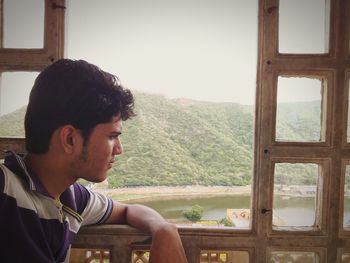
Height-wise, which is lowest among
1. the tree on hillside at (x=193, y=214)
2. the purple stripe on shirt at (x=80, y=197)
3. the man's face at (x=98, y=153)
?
the tree on hillside at (x=193, y=214)

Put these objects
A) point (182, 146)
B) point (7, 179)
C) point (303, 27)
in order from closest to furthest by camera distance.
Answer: point (7, 179) < point (303, 27) < point (182, 146)

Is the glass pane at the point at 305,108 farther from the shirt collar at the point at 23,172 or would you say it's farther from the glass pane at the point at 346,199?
the shirt collar at the point at 23,172

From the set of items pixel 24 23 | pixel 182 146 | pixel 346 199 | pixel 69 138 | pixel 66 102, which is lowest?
pixel 182 146

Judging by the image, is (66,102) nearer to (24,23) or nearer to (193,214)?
(24,23)

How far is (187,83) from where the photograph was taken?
3094 cm

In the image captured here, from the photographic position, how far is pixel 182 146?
100.0ft

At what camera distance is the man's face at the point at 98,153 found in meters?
1.08

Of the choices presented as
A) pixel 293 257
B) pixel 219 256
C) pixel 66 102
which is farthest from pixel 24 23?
pixel 293 257

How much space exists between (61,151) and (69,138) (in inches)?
2.2

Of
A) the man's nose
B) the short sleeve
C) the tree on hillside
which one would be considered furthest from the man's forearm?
the tree on hillside

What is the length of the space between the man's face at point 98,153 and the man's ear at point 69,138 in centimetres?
4

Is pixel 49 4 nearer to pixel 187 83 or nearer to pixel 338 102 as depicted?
pixel 338 102

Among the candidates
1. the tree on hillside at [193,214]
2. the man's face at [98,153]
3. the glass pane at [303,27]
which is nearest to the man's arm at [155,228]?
the man's face at [98,153]

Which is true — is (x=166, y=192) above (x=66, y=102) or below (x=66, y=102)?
below
